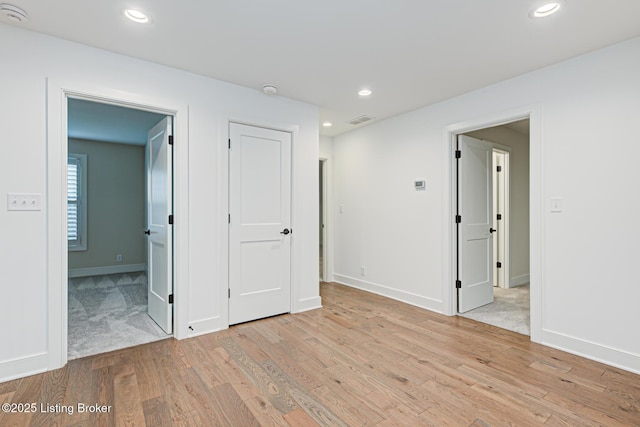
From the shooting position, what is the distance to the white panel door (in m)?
3.31

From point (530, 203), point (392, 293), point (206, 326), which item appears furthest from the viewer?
point (392, 293)

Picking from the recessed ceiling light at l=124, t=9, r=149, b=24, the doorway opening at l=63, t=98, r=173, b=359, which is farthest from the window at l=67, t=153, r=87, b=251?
the recessed ceiling light at l=124, t=9, r=149, b=24

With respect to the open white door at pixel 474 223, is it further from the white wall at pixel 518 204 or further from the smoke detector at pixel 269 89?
the smoke detector at pixel 269 89

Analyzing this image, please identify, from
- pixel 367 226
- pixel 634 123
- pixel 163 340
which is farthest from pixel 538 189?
pixel 163 340

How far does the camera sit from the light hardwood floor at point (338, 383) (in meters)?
1.84

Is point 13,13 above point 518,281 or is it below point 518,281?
above

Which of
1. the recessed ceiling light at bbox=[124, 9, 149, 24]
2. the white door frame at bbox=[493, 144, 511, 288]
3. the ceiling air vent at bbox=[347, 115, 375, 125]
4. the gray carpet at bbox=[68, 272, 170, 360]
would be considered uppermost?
Result: the recessed ceiling light at bbox=[124, 9, 149, 24]

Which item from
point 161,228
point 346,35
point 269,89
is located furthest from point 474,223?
point 161,228

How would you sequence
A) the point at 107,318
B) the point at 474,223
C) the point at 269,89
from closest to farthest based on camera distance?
the point at 269,89, the point at 107,318, the point at 474,223

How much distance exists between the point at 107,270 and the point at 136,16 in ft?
17.7

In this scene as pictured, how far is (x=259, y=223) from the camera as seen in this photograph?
3486 millimetres

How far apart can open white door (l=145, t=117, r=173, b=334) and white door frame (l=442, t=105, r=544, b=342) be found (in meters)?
2.95

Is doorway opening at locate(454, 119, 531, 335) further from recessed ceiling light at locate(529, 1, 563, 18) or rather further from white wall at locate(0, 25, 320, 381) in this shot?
white wall at locate(0, 25, 320, 381)
